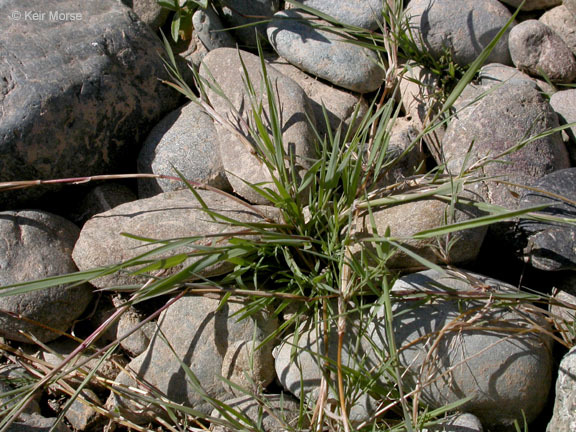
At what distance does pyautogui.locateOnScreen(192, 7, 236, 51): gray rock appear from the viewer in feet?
9.55

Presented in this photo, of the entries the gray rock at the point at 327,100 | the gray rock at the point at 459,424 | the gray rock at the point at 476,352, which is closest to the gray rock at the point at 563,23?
the gray rock at the point at 327,100

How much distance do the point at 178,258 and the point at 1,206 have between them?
1.23 m

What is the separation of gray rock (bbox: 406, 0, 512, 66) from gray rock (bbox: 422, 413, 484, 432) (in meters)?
1.80

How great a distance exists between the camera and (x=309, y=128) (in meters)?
2.49

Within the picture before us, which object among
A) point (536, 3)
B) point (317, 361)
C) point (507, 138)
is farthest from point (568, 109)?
point (317, 361)

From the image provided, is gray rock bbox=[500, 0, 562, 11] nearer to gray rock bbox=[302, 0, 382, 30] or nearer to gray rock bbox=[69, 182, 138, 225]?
gray rock bbox=[302, 0, 382, 30]

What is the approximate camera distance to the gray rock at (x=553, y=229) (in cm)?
206

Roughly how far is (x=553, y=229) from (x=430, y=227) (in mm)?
486

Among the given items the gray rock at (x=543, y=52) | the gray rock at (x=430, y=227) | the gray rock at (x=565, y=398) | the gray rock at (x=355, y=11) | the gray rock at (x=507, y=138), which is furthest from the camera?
the gray rock at (x=355, y=11)

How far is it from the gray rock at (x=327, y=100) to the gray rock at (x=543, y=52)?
83cm

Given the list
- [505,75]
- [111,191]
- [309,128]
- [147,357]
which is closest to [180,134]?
[111,191]

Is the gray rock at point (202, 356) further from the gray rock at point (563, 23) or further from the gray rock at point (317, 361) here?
the gray rock at point (563, 23)

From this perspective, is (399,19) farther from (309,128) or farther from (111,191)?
(111,191)

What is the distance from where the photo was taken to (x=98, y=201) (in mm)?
2561
